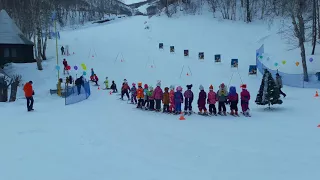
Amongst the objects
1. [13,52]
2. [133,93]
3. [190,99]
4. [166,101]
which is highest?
[13,52]

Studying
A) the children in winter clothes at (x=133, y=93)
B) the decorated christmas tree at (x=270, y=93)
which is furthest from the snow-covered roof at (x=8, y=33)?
the decorated christmas tree at (x=270, y=93)

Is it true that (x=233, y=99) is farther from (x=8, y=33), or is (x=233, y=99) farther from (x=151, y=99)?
(x=8, y=33)

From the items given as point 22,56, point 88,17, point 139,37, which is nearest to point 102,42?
point 139,37

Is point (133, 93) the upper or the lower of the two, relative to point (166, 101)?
upper

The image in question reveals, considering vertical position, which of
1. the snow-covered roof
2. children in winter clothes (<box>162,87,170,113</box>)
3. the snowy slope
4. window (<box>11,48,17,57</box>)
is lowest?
the snowy slope

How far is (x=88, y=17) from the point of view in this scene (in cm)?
10319

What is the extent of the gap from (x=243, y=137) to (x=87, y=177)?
5896mm

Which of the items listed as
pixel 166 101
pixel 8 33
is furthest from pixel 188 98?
pixel 8 33

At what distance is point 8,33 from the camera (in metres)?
37.5

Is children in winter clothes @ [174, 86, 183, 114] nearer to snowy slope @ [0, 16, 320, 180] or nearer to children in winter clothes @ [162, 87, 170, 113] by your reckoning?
children in winter clothes @ [162, 87, 170, 113]

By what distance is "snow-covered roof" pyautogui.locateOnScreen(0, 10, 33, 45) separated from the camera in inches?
1460

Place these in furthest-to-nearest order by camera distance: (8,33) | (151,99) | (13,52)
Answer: (13,52)
(8,33)
(151,99)

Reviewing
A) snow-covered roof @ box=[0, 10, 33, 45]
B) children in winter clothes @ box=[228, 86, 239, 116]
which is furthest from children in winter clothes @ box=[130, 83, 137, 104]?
snow-covered roof @ box=[0, 10, 33, 45]

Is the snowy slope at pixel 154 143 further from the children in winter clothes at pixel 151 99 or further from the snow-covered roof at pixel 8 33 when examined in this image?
the snow-covered roof at pixel 8 33
